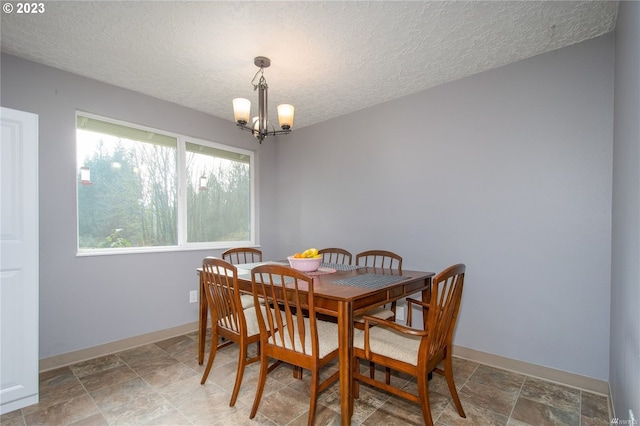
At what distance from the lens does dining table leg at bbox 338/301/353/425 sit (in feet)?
4.93

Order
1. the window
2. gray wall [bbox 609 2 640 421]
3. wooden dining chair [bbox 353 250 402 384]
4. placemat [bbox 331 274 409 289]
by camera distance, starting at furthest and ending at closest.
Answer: the window → wooden dining chair [bbox 353 250 402 384] → placemat [bbox 331 274 409 289] → gray wall [bbox 609 2 640 421]

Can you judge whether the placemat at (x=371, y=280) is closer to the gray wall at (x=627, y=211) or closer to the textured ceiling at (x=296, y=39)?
the gray wall at (x=627, y=211)

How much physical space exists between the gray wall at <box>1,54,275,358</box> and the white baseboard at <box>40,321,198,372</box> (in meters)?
0.04

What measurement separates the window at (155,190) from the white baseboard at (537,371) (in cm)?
281

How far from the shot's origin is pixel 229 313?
197 centimetres

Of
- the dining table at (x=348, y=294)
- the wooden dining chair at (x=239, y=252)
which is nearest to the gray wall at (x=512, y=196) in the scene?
the dining table at (x=348, y=294)

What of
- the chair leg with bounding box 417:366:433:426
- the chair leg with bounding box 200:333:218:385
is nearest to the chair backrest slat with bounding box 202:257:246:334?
the chair leg with bounding box 200:333:218:385

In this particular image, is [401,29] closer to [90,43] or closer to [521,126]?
[521,126]

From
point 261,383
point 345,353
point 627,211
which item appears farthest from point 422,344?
point 627,211

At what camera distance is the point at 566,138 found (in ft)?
6.93

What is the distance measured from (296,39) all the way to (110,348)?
3.04m

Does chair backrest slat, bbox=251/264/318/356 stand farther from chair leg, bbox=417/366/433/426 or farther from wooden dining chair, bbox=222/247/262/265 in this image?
wooden dining chair, bbox=222/247/262/265

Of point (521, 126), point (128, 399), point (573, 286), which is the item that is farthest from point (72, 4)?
point (573, 286)

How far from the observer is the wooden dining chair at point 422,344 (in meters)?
1.45
